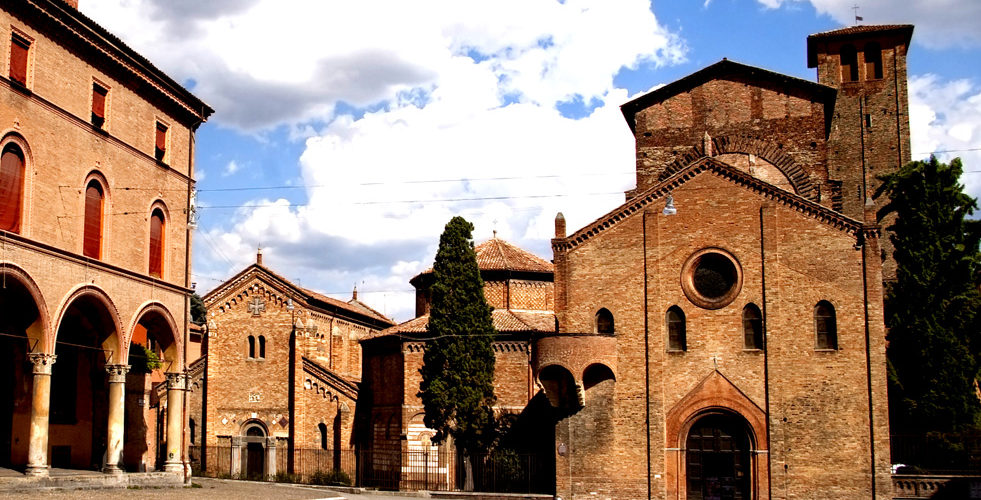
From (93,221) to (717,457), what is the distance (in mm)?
19062

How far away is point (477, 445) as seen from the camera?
110 ft

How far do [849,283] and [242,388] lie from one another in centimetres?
2375

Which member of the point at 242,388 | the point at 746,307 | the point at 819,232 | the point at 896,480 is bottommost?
the point at 896,480

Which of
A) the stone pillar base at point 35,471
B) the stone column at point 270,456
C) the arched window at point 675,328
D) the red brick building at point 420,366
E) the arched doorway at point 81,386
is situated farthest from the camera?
the stone column at point 270,456

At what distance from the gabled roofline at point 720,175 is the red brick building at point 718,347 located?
0.05 meters

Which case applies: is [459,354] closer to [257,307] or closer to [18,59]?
[257,307]

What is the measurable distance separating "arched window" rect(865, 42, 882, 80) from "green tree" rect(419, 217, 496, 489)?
82.9ft

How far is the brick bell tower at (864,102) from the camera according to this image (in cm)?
4741

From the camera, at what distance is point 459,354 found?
Answer: 33.5 meters

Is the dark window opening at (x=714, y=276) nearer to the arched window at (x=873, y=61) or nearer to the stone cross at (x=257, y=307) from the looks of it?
the stone cross at (x=257, y=307)

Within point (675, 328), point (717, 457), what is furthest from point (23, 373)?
point (717, 457)

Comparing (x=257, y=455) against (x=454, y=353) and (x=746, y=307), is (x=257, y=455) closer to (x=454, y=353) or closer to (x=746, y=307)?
(x=454, y=353)

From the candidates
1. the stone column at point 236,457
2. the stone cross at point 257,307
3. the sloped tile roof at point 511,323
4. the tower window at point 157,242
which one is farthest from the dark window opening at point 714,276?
the stone column at point 236,457

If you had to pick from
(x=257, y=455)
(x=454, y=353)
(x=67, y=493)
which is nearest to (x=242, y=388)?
(x=257, y=455)
